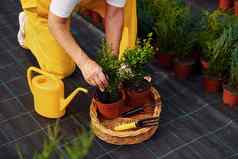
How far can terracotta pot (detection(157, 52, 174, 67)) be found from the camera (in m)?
2.48

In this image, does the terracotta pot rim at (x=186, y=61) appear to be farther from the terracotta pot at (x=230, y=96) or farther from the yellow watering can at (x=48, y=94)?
the yellow watering can at (x=48, y=94)

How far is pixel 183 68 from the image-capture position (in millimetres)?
2434

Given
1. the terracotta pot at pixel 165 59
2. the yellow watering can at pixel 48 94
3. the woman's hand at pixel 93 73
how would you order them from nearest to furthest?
the woman's hand at pixel 93 73, the yellow watering can at pixel 48 94, the terracotta pot at pixel 165 59

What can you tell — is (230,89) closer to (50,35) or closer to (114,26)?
(114,26)

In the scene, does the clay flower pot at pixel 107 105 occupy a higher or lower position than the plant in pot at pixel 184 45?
lower

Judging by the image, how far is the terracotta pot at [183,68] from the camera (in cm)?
243

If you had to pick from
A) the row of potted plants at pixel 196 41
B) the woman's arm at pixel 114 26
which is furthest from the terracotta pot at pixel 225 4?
the woman's arm at pixel 114 26

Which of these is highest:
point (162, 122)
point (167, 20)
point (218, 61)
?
point (167, 20)

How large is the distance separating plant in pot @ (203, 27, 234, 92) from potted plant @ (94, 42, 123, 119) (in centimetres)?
54

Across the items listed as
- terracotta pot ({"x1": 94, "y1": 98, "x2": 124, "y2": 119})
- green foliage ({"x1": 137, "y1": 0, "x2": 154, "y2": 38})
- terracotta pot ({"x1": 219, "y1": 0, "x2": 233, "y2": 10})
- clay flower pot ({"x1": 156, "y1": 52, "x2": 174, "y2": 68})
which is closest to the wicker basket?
terracotta pot ({"x1": 94, "y1": 98, "x2": 124, "y2": 119})

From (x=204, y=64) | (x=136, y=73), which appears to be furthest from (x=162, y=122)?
(x=204, y=64)

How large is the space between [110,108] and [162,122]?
0.32 meters

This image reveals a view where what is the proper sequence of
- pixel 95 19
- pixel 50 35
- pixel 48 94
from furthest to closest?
pixel 95 19
pixel 50 35
pixel 48 94

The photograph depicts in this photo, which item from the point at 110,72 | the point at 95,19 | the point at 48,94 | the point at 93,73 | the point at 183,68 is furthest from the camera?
the point at 95,19
